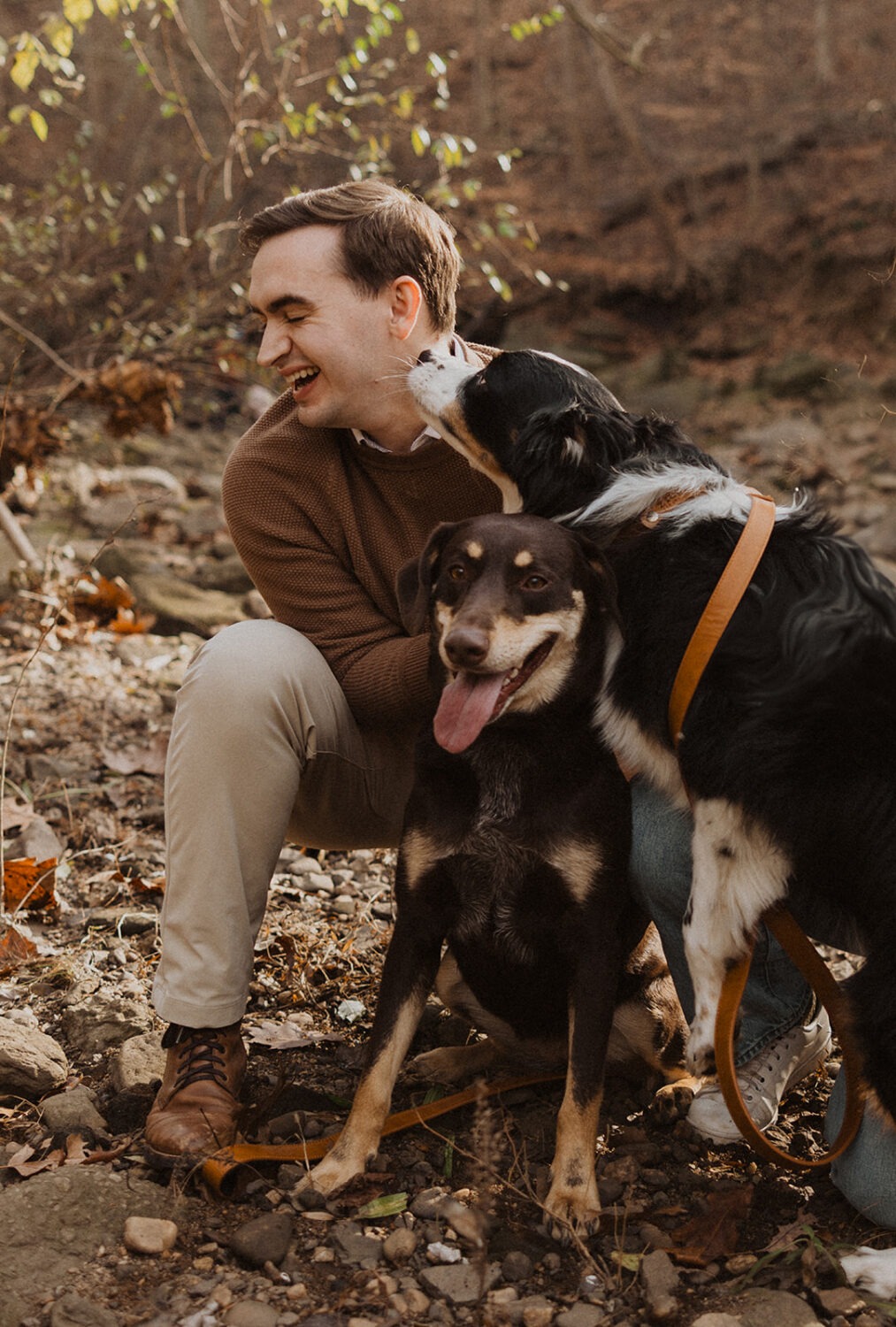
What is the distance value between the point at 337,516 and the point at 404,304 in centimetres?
61

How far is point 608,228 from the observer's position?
12875mm

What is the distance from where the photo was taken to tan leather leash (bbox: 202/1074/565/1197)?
2332mm

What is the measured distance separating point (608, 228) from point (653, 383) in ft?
8.11

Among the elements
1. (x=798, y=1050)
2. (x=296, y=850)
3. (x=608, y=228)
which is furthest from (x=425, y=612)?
(x=608, y=228)

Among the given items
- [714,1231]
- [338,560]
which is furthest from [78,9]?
[714,1231]

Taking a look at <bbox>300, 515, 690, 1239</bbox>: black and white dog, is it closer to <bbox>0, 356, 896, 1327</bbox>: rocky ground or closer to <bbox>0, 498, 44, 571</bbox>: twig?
<bbox>0, 356, 896, 1327</bbox>: rocky ground

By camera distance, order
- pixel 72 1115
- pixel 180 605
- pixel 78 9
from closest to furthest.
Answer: pixel 72 1115, pixel 78 9, pixel 180 605

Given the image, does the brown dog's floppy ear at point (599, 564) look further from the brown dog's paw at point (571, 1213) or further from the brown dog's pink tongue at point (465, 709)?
the brown dog's paw at point (571, 1213)

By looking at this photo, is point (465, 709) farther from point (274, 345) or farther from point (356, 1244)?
point (274, 345)

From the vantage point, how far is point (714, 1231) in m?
2.33

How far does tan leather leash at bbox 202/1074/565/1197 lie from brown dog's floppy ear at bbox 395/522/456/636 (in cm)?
104

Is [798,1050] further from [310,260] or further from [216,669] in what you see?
[310,260]

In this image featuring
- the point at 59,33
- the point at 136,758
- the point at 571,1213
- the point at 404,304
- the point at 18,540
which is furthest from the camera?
the point at 18,540

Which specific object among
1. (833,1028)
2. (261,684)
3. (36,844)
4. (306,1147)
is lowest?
(36,844)
